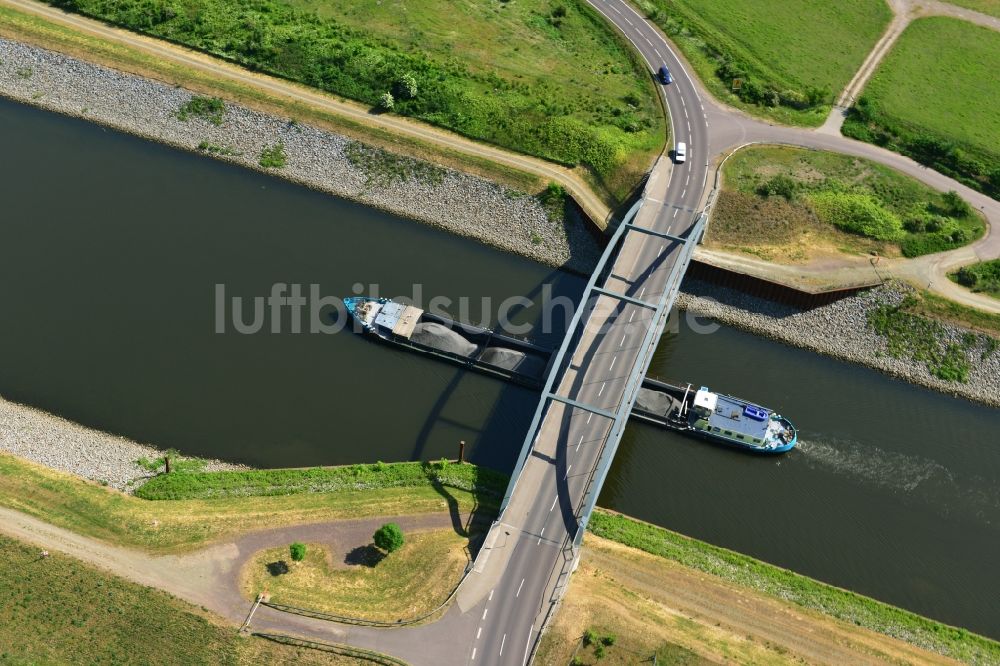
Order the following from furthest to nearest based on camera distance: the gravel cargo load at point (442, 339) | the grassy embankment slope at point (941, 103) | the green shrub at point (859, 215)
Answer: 1. the grassy embankment slope at point (941, 103)
2. the green shrub at point (859, 215)
3. the gravel cargo load at point (442, 339)

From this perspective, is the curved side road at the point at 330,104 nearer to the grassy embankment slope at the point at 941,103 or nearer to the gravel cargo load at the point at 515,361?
the gravel cargo load at the point at 515,361

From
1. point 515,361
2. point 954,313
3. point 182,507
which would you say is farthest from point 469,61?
point 182,507

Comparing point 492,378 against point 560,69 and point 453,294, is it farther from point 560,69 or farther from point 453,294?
point 560,69

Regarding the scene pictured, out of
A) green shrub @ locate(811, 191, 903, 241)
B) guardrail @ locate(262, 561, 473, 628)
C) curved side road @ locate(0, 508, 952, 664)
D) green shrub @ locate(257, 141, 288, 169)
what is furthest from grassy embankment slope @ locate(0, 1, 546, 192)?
guardrail @ locate(262, 561, 473, 628)

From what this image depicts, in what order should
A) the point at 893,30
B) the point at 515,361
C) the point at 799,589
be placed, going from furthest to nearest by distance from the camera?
the point at 893,30
the point at 515,361
the point at 799,589

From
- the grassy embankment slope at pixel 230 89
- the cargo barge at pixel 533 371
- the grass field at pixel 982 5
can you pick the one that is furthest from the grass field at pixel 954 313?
the grass field at pixel 982 5

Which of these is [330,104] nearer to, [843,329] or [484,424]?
[484,424]

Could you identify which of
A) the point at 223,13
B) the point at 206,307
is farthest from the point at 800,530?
the point at 223,13
